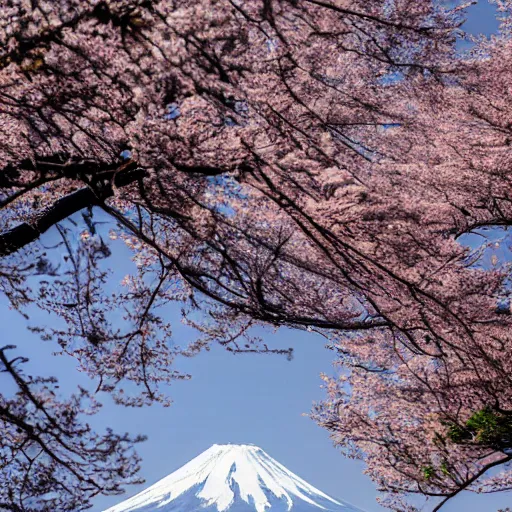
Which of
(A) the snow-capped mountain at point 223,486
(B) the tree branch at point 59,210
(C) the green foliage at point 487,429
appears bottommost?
(C) the green foliage at point 487,429

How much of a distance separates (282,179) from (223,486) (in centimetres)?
7335

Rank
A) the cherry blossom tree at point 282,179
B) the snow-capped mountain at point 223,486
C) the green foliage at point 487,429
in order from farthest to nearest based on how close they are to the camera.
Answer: the snow-capped mountain at point 223,486 < the green foliage at point 487,429 < the cherry blossom tree at point 282,179

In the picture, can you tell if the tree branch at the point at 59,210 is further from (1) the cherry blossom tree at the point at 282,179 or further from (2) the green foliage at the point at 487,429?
(2) the green foliage at the point at 487,429

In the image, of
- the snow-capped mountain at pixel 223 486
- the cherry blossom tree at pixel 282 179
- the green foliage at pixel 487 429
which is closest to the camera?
the cherry blossom tree at pixel 282 179

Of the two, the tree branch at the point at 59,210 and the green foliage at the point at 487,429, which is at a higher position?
the tree branch at the point at 59,210

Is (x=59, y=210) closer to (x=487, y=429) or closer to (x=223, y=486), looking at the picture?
(x=487, y=429)

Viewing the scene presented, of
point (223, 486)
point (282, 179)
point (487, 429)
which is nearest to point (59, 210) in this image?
point (282, 179)

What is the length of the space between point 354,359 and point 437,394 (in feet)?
5.27

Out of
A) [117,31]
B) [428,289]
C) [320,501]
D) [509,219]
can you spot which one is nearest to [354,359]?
[509,219]

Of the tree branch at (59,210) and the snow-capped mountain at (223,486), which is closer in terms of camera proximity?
the tree branch at (59,210)

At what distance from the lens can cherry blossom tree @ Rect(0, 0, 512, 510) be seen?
4816 millimetres

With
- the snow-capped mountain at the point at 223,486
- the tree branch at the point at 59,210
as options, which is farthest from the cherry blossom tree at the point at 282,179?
the snow-capped mountain at the point at 223,486

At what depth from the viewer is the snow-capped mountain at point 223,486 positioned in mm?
68706

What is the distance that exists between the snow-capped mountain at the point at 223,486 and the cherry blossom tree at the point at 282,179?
64.9 m
